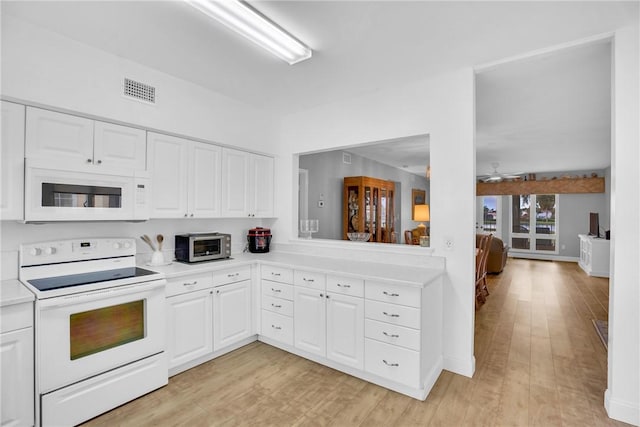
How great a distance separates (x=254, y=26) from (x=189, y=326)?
2330 millimetres

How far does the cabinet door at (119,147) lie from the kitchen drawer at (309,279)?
1628 mm

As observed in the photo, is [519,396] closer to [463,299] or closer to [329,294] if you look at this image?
[463,299]

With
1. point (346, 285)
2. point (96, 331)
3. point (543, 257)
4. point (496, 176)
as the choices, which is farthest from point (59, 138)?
point (543, 257)

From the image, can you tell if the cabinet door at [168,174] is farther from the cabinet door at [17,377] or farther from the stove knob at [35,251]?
the cabinet door at [17,377]

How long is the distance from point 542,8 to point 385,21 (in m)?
0.92

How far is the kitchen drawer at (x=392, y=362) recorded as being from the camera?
7.55 feet

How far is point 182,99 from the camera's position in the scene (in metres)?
2.96

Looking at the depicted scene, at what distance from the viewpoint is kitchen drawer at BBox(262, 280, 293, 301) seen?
300 centimetres

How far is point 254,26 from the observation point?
194 centimetres

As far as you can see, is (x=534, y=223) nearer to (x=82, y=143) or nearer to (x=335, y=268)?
(x=335, y=268)

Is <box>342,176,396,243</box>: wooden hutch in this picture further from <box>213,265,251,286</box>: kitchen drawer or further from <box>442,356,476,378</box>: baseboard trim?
<box>442,356,476,378</box>: baseboard trim

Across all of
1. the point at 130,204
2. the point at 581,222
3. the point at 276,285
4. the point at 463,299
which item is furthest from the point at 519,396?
the point at 581,222

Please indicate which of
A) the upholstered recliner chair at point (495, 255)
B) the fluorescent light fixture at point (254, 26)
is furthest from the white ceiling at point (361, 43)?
the upholstered recliner chair at point (495, 255)

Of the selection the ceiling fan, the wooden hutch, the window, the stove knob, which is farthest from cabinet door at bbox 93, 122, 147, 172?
the window
